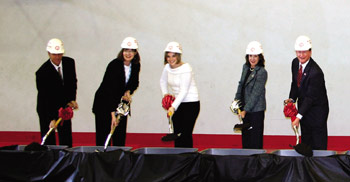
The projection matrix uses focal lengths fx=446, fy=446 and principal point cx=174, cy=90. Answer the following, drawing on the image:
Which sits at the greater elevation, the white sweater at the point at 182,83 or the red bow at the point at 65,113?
the white sweater at the point at 182,83

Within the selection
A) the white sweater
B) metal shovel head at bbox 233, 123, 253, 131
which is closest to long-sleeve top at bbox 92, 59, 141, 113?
the white sweater

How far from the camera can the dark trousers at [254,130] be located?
14.1ft

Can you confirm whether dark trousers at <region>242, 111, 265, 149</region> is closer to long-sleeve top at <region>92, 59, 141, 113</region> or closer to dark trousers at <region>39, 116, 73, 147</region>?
long-sleeve top at <region>92, 59, 141, 113</region>

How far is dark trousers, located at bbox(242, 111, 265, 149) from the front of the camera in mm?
4285

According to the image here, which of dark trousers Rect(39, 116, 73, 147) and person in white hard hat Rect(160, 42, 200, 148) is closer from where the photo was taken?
person in white hard hat Rect(160, 42, 200, 148)

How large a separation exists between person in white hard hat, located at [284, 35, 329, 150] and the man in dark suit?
2.23 metres

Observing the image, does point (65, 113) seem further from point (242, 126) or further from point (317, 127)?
point (317, 127)

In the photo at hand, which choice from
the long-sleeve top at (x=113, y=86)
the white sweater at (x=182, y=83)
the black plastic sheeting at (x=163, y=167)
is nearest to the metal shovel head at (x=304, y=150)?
the black plastic sheeting at (x=163, y=167)

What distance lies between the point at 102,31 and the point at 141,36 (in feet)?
2.06

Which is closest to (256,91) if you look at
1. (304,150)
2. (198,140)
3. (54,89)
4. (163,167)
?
(304,150)

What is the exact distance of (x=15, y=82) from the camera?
7207mm

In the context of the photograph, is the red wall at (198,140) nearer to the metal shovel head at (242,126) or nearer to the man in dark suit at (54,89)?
the man in dark suit at (54,89)

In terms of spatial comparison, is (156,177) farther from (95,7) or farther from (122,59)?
(95,7)

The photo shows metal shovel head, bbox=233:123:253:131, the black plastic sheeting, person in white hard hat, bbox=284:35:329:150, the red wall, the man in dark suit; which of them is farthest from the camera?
the red wall
